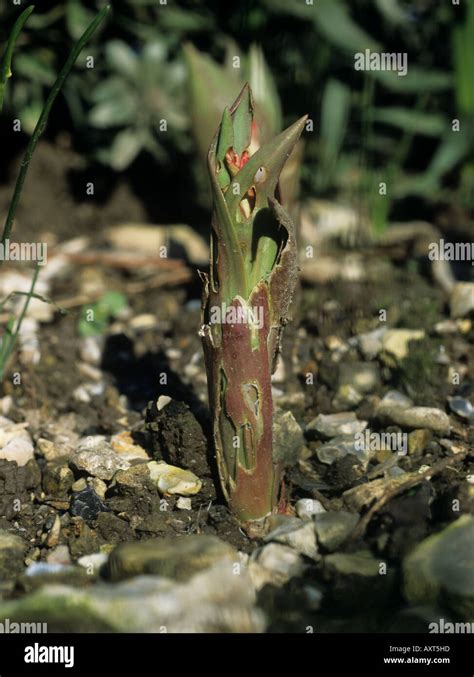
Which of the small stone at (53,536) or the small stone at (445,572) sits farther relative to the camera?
the small stone at (53,536)

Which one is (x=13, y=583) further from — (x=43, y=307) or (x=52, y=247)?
(x=52, y=247)

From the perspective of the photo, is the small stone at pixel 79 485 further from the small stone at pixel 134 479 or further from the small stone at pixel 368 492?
the small stone at pixel 368 492

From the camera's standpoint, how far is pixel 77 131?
3.41m

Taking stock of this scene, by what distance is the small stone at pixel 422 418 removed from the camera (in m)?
1.96

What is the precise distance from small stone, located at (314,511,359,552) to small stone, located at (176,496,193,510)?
9.9 inches

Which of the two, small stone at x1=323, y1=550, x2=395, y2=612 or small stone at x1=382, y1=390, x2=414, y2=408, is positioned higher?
small stone at x1=382, y1=390, x2=414, y2=408

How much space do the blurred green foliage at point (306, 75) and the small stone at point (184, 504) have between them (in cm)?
145

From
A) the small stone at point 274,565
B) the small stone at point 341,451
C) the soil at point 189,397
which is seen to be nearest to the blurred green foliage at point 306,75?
the soil at point 189,397

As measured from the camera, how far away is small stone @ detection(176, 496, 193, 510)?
1.77 metres

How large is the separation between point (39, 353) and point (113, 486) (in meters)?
0.79

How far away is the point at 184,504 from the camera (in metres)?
1.77

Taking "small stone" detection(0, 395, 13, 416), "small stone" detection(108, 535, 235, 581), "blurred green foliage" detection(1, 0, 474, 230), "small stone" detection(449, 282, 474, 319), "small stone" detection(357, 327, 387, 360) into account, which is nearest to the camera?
"small stone" detection(108, 535, 235, 581)

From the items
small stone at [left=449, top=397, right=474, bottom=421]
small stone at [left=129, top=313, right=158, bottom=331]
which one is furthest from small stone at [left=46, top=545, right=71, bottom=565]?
small stone at [left=129, top=313, right=158, bottom=331]

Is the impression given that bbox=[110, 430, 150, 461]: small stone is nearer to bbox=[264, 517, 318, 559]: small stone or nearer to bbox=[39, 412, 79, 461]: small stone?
bbox=[39, 412, 79, 461]: small stone
